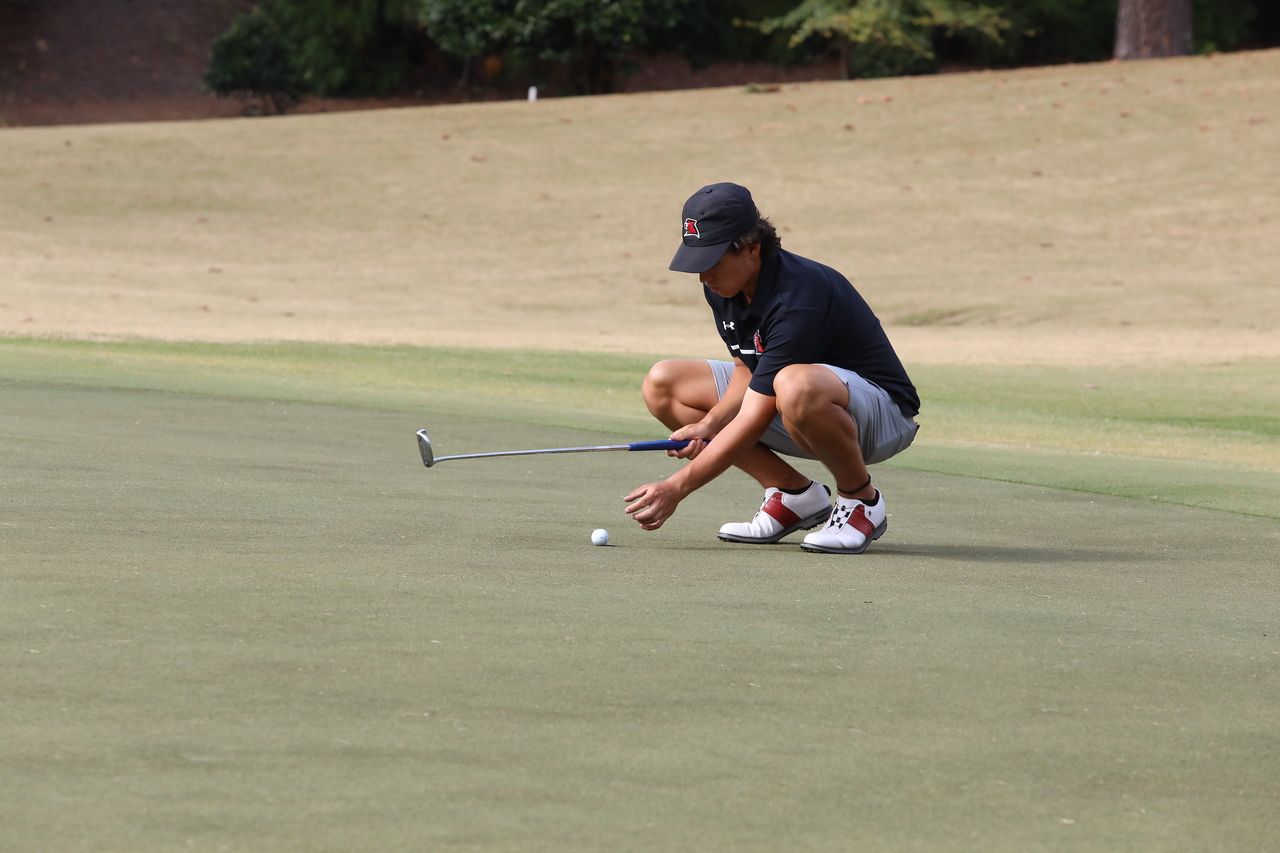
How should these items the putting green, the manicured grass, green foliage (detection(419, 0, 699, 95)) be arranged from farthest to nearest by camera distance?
green foliage (detection(419, 0, 699, 95)) < the manicured grass < the putting green

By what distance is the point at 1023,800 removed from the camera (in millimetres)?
2758

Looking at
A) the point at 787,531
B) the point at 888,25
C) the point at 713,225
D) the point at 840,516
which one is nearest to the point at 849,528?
the point at 840,516

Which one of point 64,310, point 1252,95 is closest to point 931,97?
point 1252,95

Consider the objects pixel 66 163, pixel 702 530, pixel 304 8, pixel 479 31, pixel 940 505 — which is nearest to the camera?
pixel 702 530

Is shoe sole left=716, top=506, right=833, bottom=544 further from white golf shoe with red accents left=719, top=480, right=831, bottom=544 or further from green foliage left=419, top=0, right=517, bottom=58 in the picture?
green foliage left=419, top=0, right=517, bottom=58

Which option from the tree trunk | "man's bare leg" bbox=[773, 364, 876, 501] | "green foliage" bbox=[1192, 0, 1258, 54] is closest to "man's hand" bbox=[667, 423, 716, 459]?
"man's bare leg" bbox=[773, 364, 876, 501]

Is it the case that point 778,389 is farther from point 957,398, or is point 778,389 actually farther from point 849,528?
point 957,398

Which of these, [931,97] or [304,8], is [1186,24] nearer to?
[931,97]

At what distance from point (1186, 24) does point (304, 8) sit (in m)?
20.9

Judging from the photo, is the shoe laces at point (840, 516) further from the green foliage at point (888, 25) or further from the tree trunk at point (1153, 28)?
the green foliage at point (888, 25)

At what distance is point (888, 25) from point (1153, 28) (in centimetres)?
514

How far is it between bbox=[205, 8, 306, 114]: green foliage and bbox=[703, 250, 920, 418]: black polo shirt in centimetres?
3444

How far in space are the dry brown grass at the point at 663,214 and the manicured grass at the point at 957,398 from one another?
6.08 feet

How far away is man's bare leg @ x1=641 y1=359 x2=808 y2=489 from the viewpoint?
5.65 metres
